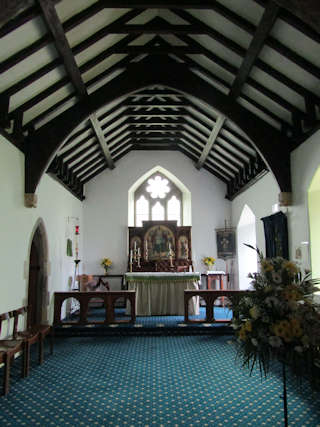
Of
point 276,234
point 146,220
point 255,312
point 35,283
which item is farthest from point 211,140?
point 255,312

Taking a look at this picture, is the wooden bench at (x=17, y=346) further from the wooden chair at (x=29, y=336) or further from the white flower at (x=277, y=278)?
the white flower at (x=277, y=278)

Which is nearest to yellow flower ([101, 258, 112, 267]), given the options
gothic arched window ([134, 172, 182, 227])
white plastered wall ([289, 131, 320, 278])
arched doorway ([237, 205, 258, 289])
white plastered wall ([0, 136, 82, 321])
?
gothic arched window ([134, 172, 182, 227])

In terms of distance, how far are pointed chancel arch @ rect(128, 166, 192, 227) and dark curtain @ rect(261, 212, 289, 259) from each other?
13.3 feet

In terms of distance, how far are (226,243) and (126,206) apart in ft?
11.3

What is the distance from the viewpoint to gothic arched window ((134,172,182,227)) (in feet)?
39.6

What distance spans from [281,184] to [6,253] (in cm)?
498

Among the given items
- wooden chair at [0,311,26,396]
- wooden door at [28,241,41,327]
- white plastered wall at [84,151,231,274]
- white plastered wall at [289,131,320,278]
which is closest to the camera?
wooden chair at [0,311,26,396]

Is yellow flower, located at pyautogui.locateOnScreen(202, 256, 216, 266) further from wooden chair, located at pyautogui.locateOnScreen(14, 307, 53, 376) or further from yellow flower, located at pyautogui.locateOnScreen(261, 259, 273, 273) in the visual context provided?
yellow flower, located at pyautogui.locateOnScreen(261, 259, 273, 273)

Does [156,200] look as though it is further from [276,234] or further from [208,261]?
[276,234]

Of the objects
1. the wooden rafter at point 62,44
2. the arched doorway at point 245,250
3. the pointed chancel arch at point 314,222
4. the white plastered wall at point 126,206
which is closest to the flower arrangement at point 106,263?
the white plastered wall at point 126,206

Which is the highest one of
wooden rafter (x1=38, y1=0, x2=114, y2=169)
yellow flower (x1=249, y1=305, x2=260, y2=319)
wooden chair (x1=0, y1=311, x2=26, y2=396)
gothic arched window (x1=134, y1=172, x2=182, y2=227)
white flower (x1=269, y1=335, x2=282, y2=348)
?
wooden rafter (x1=38, y1=0, x2=114, y2=169)

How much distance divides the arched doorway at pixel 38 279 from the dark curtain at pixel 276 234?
4.84 m

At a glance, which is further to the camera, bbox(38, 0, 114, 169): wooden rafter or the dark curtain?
the dark curtain

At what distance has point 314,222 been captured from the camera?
19.7 feet
